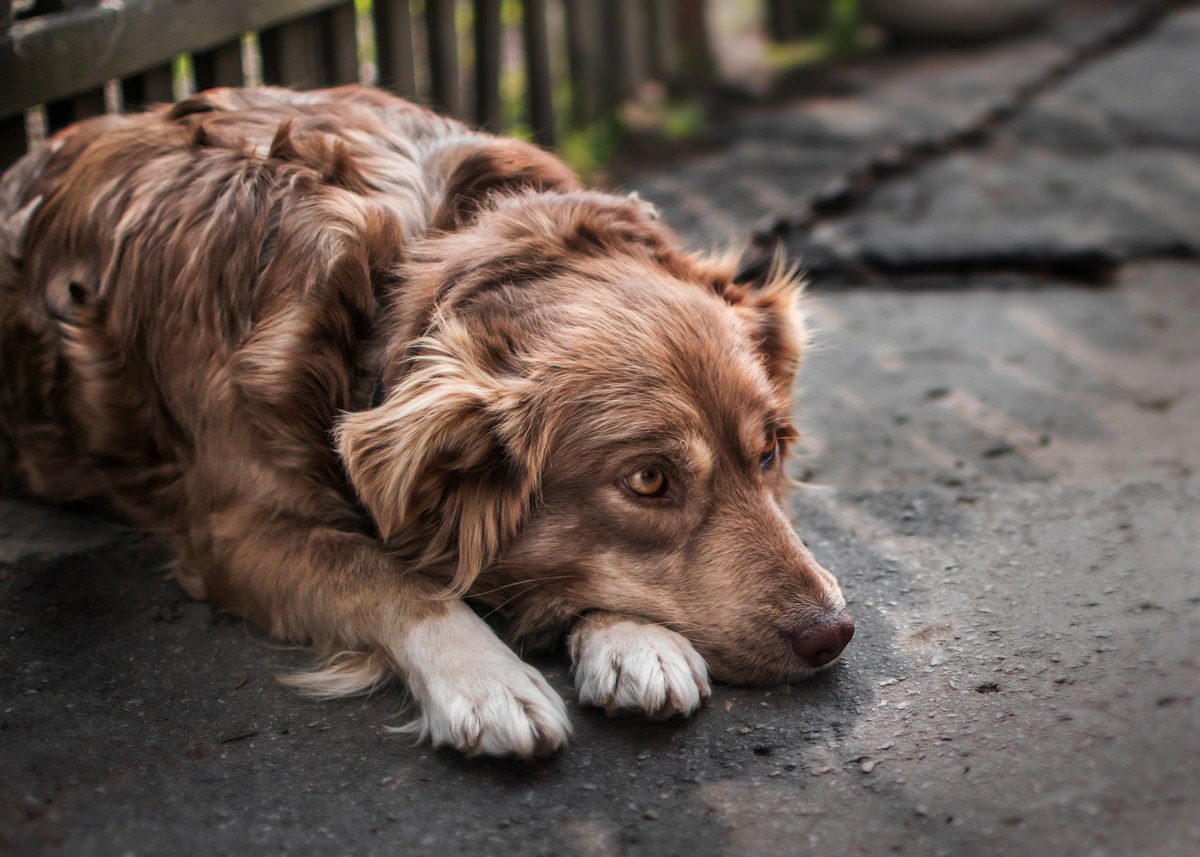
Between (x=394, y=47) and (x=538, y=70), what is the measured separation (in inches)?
52.2

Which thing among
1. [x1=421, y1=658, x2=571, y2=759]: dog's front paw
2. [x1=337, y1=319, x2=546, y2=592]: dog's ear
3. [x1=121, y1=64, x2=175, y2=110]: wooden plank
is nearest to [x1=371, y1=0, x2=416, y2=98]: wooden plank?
[x1=121, y1=64, x2=175, y2=110]: wooden plank

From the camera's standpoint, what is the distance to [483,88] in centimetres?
655

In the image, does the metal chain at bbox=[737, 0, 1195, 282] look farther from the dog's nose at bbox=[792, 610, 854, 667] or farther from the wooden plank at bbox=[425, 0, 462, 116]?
the dog's nose at bbox=[792, 610, 854, 667]

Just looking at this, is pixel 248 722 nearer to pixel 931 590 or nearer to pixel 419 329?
pixel 419 329

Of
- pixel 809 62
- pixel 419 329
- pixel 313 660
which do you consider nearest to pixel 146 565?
pixel 313 660

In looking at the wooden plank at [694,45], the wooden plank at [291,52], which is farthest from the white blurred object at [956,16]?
the wooden plank at [291,52]

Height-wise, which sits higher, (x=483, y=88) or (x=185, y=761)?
(x=483, y=88)

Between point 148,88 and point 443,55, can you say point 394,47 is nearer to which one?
point 443,55

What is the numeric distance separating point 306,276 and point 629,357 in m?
0.81

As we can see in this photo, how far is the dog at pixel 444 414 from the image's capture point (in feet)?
9.14

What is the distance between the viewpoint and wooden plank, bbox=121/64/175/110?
4.52m

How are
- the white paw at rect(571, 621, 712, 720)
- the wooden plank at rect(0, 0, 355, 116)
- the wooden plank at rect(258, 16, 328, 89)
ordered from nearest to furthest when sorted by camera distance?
1. the white paw at rect(571, 621, 712, 720)
2. the wooden plank at rect(0, 0, 355, 116)
3. the wooden plank at rect(258, 16, 328, 89)

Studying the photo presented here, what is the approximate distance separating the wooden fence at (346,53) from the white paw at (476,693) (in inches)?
94.1

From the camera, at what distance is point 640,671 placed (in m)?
2.70
